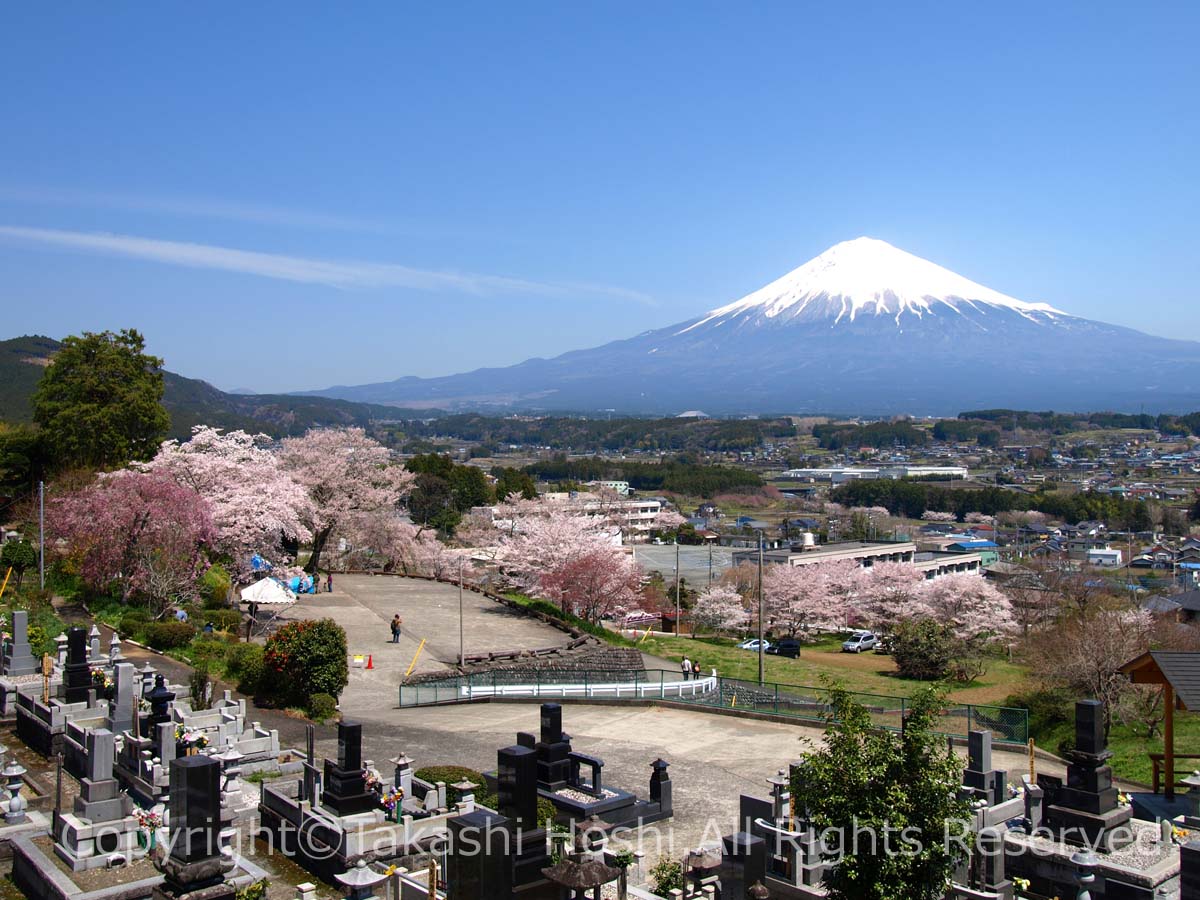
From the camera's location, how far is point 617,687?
22.9m

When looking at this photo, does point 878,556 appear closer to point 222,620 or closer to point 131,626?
point 222,620

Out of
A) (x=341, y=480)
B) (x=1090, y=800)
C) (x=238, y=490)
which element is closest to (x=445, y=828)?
(x=1090, y=800)

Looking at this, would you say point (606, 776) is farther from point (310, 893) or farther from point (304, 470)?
point (304, 470)

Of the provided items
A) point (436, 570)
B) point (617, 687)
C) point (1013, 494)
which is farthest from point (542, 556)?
point (1013, 494)

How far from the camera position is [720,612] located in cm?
4391

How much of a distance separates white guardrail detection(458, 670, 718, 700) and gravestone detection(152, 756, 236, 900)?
1400 cm

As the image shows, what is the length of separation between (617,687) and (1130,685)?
1170 cm

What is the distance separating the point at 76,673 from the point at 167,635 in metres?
7.11

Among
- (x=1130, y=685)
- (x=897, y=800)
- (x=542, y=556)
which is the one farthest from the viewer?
(x=542, y=556)

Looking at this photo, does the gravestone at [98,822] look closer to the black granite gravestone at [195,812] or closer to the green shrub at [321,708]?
the black granite gravestone at [195,812]

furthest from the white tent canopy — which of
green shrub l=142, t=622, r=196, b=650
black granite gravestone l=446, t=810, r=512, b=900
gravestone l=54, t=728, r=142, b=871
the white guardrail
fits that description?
black granite gravestone l=446, t=810, r=512, b=900

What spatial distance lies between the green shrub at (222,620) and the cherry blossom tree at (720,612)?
76.2 feet

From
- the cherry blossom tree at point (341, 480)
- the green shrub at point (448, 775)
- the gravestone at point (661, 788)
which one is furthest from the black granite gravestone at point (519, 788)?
the cherry blossom tree at point (341, 480)

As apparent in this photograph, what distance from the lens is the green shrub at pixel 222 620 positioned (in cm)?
2581
